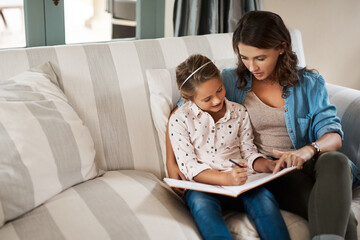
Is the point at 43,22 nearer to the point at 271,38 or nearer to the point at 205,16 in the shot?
the point at 205,16

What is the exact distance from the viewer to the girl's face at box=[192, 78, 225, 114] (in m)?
1.62

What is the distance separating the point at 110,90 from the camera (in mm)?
1826

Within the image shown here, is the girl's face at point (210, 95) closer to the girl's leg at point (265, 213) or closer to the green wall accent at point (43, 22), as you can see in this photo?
the girl's leg at point (265, 213)

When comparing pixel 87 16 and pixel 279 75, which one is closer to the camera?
pixel 279 75

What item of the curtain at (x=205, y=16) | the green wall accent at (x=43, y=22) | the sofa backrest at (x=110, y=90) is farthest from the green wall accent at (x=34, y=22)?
the curtain at (x=205, y=16)

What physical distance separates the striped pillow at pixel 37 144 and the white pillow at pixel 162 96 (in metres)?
0.31

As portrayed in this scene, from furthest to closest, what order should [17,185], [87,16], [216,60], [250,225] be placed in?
[87,16] < [216,60] < [250,225] < [17,185]

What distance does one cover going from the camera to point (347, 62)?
3691 millimetres

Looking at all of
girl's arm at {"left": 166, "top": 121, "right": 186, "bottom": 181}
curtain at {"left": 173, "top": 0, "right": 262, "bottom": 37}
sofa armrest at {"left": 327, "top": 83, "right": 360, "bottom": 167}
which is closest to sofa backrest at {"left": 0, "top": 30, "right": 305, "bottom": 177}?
girl's arm at {"left": 166, "top": 121, "right": 186, "bottom": 181}

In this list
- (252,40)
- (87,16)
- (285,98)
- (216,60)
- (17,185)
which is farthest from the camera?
(87,16)

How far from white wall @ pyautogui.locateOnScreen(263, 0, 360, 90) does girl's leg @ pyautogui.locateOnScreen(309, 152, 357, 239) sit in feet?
6.03

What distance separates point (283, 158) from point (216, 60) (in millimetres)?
644

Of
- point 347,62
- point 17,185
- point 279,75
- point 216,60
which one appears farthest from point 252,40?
point 347,62

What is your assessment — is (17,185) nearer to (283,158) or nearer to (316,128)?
(283,158)
